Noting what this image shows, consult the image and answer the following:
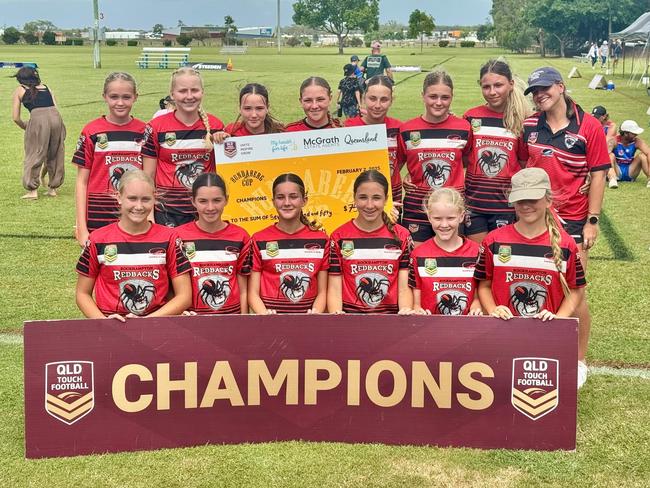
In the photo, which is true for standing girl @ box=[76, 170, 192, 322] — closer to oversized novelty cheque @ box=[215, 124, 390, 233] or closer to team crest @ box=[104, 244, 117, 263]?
team crest @ box=[104, 244, 117, 263]

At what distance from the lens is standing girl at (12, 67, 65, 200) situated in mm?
13453

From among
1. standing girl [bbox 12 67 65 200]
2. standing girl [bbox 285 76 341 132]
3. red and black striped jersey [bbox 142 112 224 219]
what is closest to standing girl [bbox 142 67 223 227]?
red and black striped jersey [bbox 142 112 224 219]

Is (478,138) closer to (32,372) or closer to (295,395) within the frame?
(295,395)

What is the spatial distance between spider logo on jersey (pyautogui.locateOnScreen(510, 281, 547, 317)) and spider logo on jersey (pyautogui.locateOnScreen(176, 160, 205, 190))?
7.78 ft

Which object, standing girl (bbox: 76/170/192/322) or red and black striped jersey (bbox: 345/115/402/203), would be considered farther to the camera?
red and black striped jersey (bbox: 345/115/402/203)

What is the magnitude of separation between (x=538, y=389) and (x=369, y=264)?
127 cm

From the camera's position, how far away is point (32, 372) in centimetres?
473

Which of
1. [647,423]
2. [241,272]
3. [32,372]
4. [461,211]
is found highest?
[461,211]

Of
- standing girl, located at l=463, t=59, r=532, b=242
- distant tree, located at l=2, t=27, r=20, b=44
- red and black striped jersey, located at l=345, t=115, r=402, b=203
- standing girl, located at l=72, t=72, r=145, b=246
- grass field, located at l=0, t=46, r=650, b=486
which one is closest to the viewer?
grass field, located at l=0, t=46, r=650, b=486

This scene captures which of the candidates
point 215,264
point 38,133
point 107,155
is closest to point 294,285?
point 215,264

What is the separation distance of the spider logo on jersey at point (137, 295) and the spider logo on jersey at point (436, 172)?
83.3 inches

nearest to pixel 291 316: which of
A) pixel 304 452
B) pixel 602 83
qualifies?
pixel 304 452

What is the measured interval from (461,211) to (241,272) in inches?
55.5

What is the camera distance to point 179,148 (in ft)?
20.0
